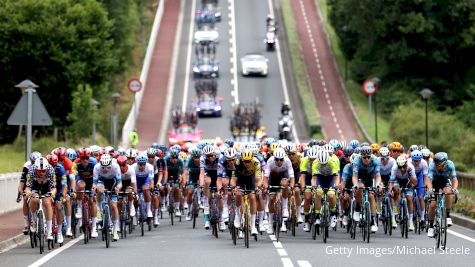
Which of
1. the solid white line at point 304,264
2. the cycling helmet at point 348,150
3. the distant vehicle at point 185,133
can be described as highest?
the distant vehicle at point 185,133

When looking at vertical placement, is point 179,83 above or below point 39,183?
above

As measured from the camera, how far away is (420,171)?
29141mm

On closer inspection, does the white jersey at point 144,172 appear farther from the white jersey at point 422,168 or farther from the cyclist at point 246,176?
the white jersey at point 422,168

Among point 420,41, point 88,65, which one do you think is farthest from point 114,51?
point 420,41

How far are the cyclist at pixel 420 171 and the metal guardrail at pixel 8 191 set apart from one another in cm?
1234

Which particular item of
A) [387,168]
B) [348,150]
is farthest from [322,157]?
[348,150]

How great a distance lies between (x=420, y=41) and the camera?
92.9 metres

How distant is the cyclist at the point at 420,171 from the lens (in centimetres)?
2831

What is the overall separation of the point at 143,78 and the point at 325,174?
6760 centimetres

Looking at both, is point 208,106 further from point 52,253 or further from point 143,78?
point 52,253

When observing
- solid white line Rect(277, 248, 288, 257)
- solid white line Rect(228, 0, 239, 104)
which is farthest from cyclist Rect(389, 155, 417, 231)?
solid white line Rect(228, 0, 239, 104)

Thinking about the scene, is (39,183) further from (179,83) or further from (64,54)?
(179,83)

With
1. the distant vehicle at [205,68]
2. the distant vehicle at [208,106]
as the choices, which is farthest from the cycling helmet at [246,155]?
the distant vehicle at [205,68]

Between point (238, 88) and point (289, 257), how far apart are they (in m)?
72.5
